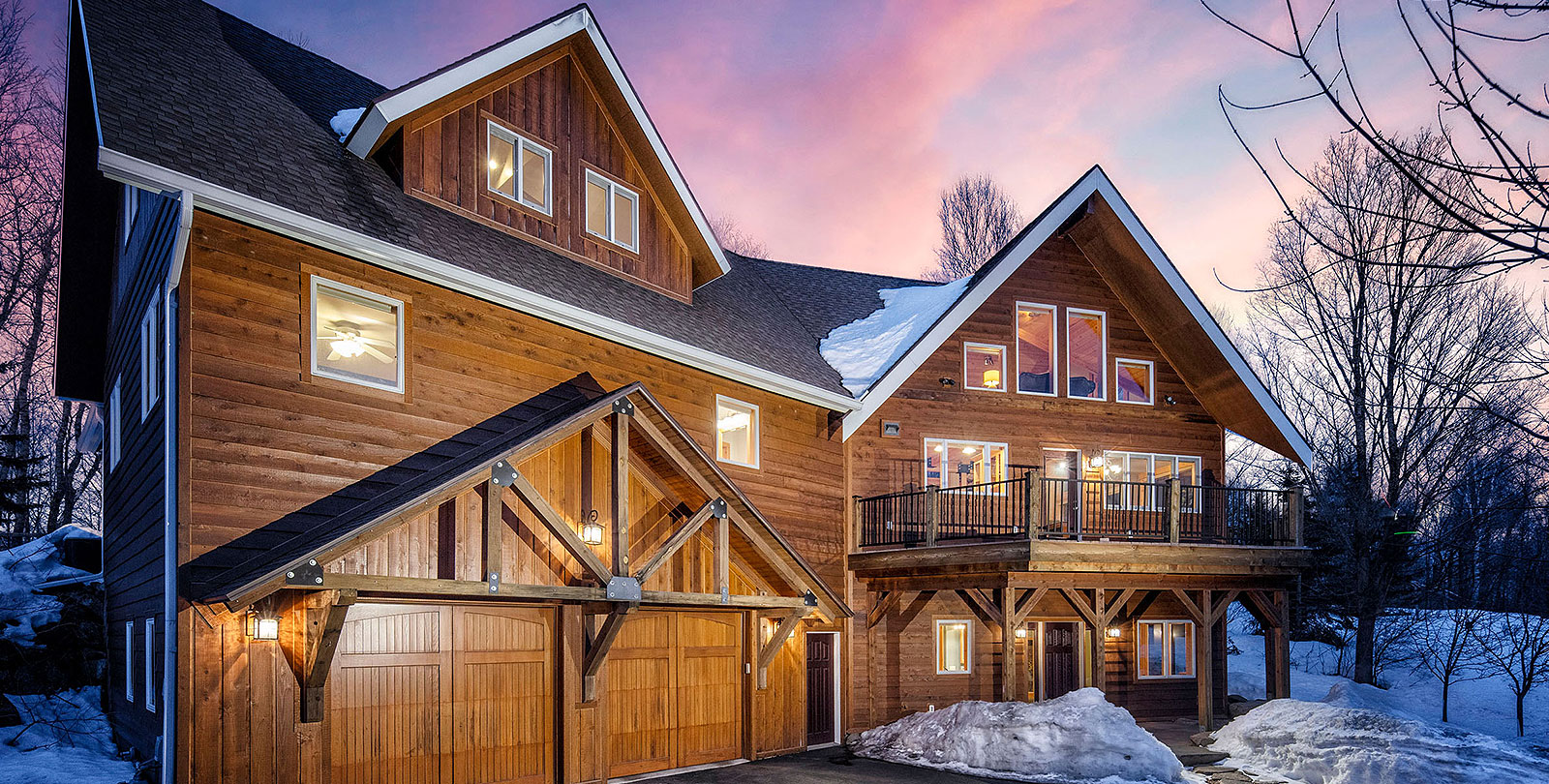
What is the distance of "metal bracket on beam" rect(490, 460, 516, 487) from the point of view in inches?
390

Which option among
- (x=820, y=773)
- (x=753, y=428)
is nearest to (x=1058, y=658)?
(x=820, y=773)

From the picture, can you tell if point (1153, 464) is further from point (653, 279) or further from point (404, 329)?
point (404, 329)

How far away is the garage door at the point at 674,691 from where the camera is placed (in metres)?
12.5

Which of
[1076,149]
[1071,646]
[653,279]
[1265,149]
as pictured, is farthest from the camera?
[1071,646]

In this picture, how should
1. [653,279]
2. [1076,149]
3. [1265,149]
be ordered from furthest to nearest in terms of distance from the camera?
[653,279] → [1076,149] → [1265,149]

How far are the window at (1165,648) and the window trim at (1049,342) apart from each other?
196 inches

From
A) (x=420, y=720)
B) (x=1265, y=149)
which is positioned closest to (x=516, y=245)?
(x=420, y=720)

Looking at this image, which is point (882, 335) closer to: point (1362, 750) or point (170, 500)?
point (1362, 750)

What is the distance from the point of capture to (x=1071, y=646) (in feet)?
64.2

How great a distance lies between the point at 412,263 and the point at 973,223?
3072 cm

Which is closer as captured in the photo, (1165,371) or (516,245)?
(516,245)

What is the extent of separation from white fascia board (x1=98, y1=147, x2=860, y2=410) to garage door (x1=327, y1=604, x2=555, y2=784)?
3442 millimetres

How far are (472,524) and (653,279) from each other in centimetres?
560

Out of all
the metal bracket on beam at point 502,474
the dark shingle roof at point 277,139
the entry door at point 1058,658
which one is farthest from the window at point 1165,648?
the metal bracket on beam at point 502,474
